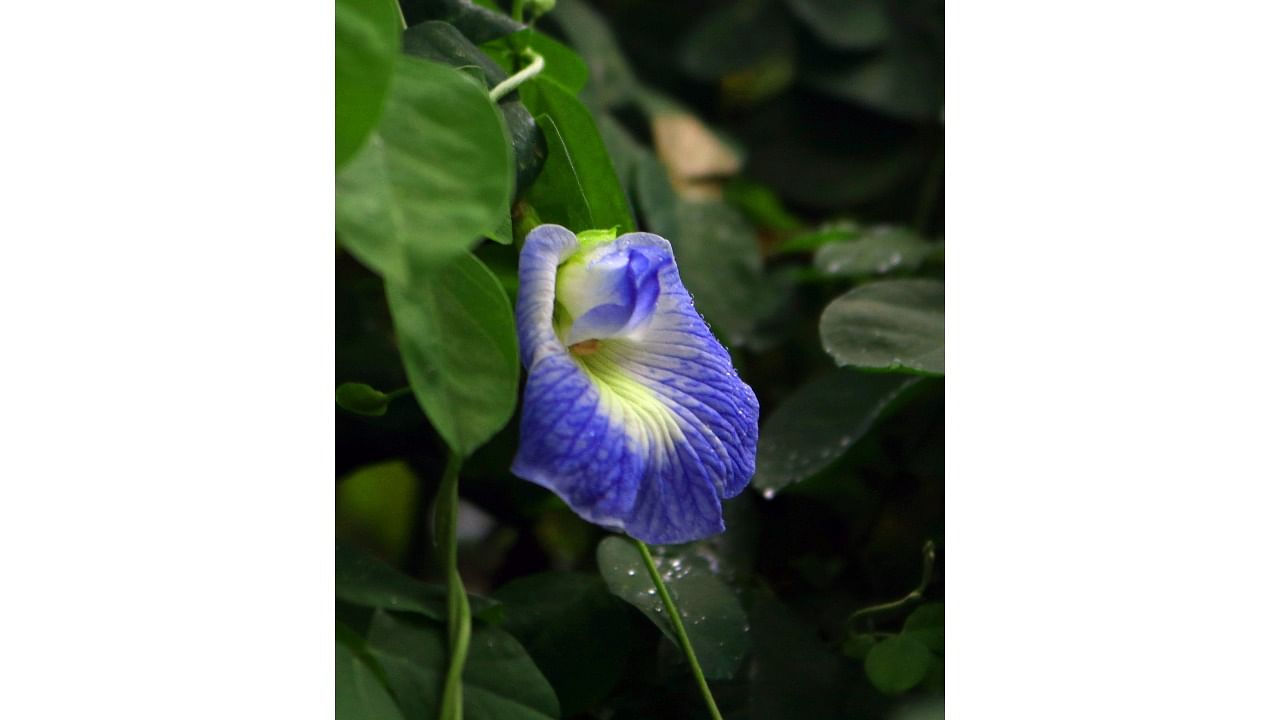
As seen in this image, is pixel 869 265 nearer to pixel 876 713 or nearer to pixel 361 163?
pixel 876 713

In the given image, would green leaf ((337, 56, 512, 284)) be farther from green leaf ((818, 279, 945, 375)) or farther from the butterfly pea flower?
green leaf ((818, 279, 945, 375))

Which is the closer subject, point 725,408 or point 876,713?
point 725,408

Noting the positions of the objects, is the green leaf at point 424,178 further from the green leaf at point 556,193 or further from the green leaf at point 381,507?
the green leaf at point 381,507

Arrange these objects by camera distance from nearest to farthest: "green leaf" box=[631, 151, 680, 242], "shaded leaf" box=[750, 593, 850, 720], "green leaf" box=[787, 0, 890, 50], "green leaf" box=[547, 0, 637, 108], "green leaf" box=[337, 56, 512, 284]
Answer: "green leaf" box=[337, 56, 512, 284], "shaded leaf" box=[750, 593, 850, 720], "green leaf" box=[631, 151, 680, 242], "green leaf" box=[547, 0, 637, 108], "green leaf" box=[787, 0, 890, 50]

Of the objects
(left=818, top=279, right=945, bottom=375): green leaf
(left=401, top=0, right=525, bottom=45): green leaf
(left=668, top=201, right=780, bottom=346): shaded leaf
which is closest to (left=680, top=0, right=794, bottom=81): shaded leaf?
(left=668, top=201, right=780, bottom=346): shaded leaf

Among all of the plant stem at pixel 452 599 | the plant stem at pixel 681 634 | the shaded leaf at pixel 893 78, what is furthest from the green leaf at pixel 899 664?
the shaded leaf at pixel 893 78

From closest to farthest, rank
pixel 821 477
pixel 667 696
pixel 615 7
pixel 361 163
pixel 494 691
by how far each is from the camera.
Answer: pixel 361 163, pixel 494 691, pixel 667 696, pixel 821 477, pixel 615 7
